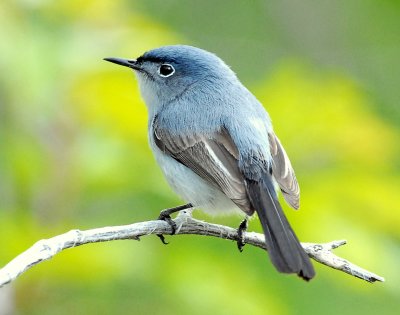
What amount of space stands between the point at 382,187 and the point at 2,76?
5.63 ft

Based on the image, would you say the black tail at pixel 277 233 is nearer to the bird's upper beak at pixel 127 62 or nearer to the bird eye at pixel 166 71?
the bird's upper beak at pixel 127 62

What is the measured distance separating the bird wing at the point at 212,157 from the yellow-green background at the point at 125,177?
204 mm

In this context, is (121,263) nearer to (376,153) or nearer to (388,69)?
(376,153)

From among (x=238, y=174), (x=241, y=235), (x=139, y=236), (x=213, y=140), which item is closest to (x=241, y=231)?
(x=241, y=235)

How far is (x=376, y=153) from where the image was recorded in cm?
418

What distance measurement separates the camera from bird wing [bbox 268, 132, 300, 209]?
12.2 feet

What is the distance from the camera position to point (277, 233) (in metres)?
3.41

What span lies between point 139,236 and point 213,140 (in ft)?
2.75

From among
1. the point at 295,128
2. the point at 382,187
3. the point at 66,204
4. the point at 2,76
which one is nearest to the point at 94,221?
the point at 66,204

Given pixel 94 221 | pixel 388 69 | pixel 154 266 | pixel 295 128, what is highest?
pixel 388 69

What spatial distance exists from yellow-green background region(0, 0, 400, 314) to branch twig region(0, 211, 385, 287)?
0.07m

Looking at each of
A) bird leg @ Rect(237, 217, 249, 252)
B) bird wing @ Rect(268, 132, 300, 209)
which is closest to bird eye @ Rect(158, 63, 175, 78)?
bird wing @ Rect(268, 132, 300, 209)

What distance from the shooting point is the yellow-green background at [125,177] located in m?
3.60

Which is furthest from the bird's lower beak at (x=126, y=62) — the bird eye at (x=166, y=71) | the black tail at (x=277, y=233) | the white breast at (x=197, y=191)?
the black tail at (x=277, y=233)
